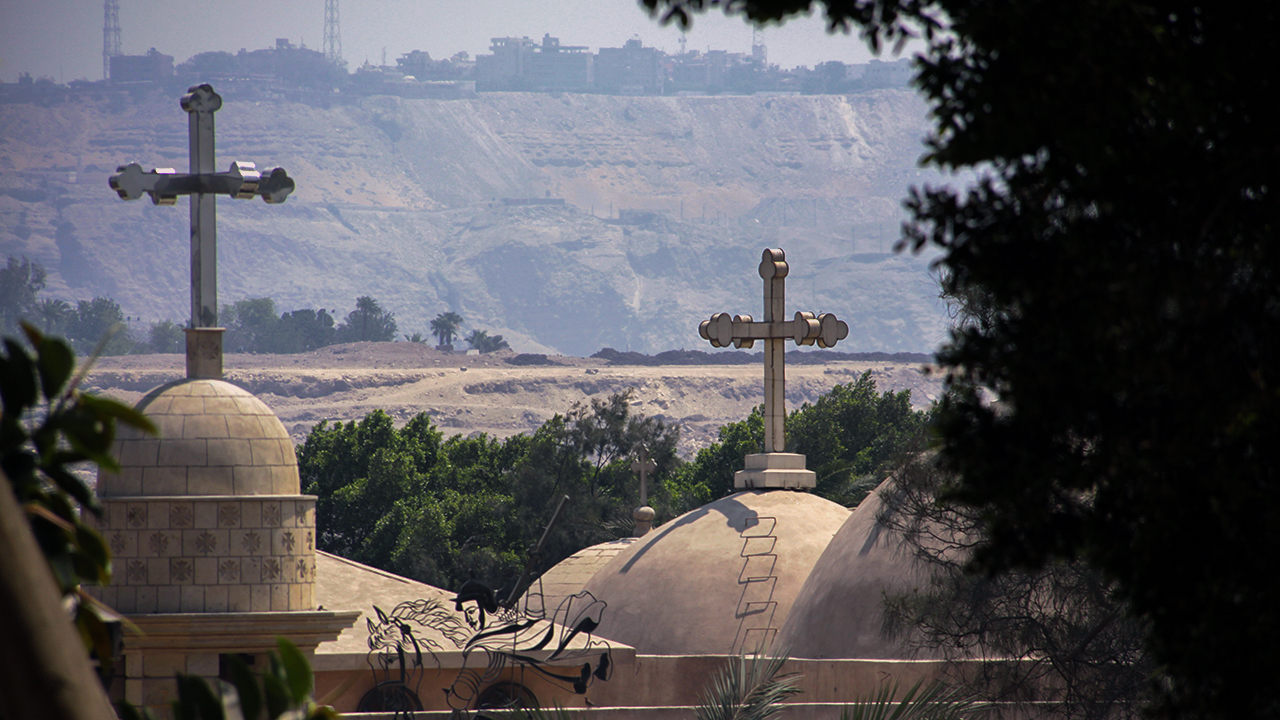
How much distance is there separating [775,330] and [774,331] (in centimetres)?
2

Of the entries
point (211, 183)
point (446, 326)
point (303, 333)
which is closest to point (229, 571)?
point (211, 183)

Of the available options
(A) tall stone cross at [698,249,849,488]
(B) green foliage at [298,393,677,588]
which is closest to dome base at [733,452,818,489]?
(A) tall stone cross at [698,249,849,488]

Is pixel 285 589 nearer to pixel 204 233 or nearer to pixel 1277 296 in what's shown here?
pixel 204 233

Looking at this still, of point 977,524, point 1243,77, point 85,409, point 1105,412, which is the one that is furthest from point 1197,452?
point 977,524

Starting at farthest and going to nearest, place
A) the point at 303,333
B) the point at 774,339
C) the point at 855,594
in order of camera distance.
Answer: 1. the point at 303,333
2. the point at 774,339
3. the point at 855,594

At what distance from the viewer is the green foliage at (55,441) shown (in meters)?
3.85

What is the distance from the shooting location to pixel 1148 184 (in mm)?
4586

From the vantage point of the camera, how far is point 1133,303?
4336mm

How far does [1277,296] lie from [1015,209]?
2.95 ft

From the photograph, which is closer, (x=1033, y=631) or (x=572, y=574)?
(x=1033, y=631)

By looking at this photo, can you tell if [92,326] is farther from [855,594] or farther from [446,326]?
[855,594]

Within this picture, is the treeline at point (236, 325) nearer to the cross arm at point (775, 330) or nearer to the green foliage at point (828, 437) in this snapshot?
the green foliage at point (828, 437)

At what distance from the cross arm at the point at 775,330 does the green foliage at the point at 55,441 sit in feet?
55.8

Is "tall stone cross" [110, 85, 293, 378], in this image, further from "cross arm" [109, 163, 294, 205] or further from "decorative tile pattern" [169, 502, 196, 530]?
"decorative tile pattern" [169, 502, 196, 530]
